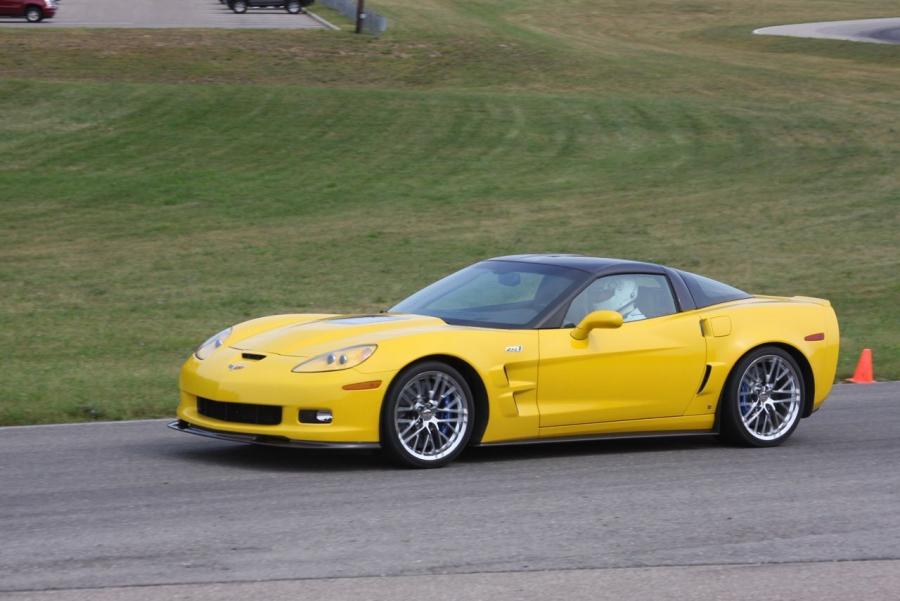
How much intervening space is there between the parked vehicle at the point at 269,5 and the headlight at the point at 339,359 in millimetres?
54148

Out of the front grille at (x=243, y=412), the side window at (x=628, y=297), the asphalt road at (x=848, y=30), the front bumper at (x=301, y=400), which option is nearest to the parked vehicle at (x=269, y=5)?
the asphalt road at (x=848, y=30)

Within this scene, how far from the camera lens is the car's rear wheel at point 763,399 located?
9.68m

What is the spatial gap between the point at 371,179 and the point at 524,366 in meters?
20.9

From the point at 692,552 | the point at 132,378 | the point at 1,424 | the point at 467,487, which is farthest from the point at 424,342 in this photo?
the point at 132,378

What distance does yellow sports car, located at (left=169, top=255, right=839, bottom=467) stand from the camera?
841 centimetres

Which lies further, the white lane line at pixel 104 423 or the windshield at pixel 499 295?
the white lane line at pixel 104 423

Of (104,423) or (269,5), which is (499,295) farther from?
(269,5)

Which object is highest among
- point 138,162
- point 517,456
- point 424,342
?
point 424,342

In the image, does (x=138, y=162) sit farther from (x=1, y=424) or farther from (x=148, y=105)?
(x=1, y=424)

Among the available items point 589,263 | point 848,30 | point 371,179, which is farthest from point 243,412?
point 848,30

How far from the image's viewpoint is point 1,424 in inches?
413

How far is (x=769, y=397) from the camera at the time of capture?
32.4 ft

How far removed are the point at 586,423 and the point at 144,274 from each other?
466 inches

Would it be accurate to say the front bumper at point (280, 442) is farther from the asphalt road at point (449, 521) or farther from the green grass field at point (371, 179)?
the green grass field at point (371, 179)
